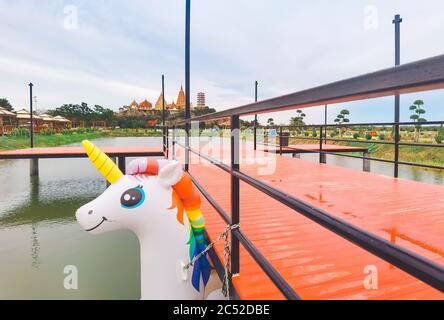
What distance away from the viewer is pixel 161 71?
64.0ft

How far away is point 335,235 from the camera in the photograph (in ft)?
7.22

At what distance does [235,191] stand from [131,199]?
2.20 ft

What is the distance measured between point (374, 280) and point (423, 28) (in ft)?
20.3

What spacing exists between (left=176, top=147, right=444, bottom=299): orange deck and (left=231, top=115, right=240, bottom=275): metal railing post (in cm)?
10

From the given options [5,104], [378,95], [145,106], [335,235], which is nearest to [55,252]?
[335,235]

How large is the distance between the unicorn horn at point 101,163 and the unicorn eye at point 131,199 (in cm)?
15

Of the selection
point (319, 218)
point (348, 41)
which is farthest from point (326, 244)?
point (348, 41)

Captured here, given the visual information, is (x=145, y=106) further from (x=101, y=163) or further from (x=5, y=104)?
(x=101, y=163)

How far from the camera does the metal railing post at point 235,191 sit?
4.71 feet

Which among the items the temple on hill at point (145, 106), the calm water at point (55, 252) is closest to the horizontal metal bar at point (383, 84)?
the calm water at point (55, 252)

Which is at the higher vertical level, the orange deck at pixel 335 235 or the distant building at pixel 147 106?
the distant building at pixel 147 106

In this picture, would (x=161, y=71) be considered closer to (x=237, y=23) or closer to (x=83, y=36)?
(x=83, y=36)

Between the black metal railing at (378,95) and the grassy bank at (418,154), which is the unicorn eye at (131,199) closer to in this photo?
the black metal railing at (378,95)

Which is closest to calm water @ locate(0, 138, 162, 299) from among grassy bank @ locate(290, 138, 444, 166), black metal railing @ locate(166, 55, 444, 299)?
black metal railing @ locate(166, 55, 444, 299)
